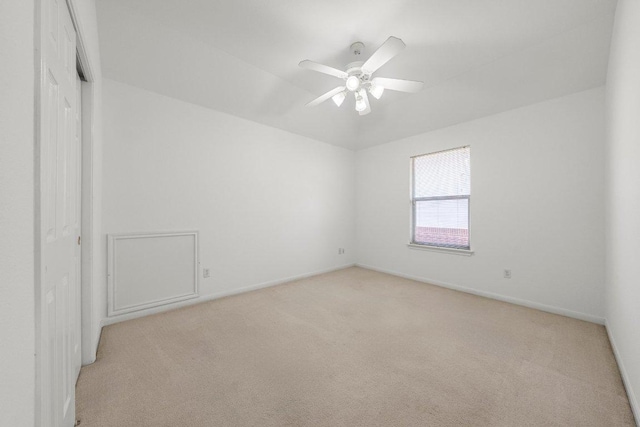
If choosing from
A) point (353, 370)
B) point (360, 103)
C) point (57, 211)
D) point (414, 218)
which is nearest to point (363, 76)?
point (360, 103)

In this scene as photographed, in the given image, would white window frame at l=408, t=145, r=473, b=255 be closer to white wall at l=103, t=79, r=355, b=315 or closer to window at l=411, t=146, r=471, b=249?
window at l=411, t=146, r=471, b=249

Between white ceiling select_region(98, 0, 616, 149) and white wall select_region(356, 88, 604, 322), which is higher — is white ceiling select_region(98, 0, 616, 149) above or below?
above

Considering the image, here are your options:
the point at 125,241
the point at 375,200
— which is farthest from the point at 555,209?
the point at 125,241

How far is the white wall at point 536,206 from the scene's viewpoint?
8.89 feet

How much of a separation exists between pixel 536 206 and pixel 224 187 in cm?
395

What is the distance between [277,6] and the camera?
2.06 metres

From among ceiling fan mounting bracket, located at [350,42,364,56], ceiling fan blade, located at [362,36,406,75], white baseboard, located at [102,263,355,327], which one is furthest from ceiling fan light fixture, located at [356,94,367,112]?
white baseboard, located at [102,263,355,327]

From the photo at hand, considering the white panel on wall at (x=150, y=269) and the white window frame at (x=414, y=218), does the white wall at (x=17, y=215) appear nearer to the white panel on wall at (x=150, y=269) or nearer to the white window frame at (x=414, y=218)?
the white panel on wall at (x=150, y=269)

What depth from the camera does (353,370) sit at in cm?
188

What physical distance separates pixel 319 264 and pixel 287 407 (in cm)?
316

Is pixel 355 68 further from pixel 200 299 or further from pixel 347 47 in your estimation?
pixel 200 299

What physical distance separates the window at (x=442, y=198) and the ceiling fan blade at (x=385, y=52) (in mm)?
2313

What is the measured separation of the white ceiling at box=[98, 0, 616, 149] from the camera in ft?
6.84

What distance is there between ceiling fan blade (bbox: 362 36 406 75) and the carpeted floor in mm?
2395
